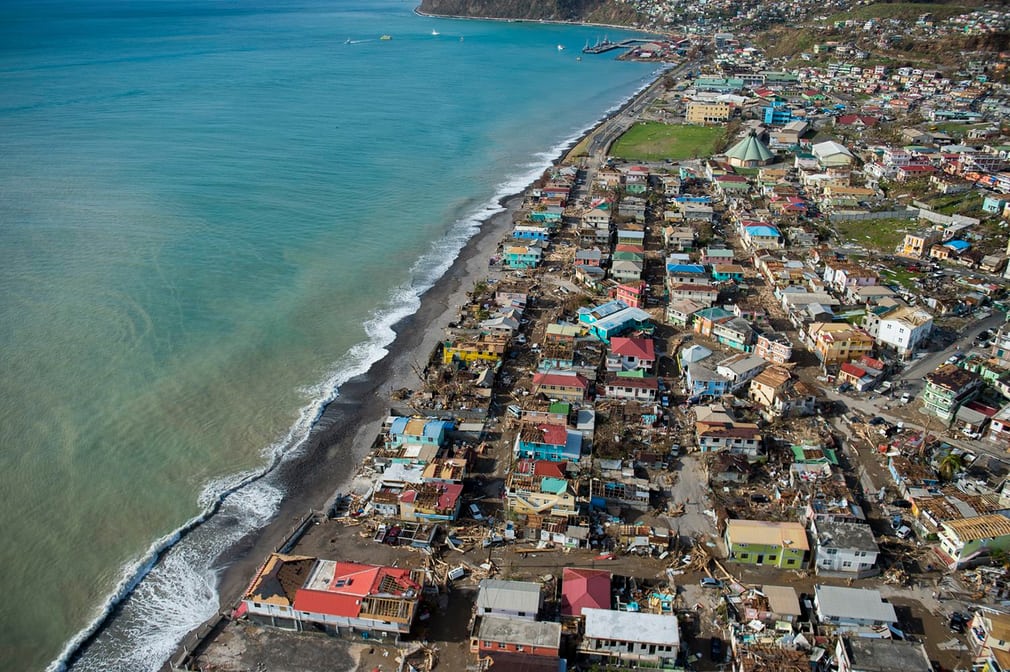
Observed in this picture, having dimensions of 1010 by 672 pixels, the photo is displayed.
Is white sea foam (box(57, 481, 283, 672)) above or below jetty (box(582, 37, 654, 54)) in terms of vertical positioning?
below

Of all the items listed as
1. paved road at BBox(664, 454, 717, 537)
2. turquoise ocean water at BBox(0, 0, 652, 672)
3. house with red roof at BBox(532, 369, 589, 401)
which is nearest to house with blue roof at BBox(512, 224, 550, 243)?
turquoise ocean water at BBox(0, 0, 652, 672)

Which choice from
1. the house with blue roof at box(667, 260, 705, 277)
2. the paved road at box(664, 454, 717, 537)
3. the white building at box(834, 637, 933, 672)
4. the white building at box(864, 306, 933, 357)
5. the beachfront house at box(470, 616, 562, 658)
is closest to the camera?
the white building at box(834, 637, 933, 672)

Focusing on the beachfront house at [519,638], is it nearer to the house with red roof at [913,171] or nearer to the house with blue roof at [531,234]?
the house with blue roof at [531,234]

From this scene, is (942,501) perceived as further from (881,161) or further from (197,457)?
(881,161)

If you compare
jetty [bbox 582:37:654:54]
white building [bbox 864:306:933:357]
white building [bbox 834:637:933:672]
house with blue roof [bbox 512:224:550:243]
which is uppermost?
jetty [bbox 582:37:654:54]

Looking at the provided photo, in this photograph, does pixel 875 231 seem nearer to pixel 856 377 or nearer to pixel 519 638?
pixel 856 377

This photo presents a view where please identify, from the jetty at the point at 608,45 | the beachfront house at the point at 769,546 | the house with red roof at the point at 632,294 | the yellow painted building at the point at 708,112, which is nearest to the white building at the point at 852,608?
the beachfront house at the point at 769,546

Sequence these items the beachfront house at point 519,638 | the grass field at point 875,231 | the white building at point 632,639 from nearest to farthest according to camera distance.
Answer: the beachfront house at point 519,638 → the white building at point 632,639 → the grass field at point 875,231

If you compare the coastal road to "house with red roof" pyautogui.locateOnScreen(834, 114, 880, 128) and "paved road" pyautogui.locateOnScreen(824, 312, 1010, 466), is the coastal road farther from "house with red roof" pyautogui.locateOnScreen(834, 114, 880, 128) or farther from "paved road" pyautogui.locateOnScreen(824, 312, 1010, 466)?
"paved road" pyautogui.locateOnScreen(824, 312, 1010, 466)
